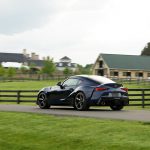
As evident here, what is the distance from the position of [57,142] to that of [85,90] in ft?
25.0

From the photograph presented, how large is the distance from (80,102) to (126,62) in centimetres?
8681

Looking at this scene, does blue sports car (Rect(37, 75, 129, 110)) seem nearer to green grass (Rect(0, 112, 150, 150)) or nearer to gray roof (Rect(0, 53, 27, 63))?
green grass (Rect(0, 112, 150, 150))

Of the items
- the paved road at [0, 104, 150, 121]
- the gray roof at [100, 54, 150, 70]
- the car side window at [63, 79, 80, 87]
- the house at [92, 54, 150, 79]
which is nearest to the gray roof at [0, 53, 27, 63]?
the house at [92, 54, 150, 79]

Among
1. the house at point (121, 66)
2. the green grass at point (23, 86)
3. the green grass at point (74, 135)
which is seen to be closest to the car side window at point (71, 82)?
the green grass at point (74, 135)

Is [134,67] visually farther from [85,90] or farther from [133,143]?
[133,143]

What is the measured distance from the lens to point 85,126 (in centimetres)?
1128

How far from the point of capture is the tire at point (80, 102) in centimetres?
1709

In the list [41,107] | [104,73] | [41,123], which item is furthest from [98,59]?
[41,123]

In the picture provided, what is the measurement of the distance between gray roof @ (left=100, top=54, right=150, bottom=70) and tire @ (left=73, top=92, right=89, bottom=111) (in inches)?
3255

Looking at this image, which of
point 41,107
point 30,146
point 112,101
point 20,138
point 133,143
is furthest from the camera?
point 41,107

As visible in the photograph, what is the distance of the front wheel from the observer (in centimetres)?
1709

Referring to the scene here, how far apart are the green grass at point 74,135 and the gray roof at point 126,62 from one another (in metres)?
88.3

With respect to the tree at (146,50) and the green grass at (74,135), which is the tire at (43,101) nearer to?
the green grass at (74,135)

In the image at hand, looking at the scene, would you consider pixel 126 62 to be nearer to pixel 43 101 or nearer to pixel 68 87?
pixel 43 101
